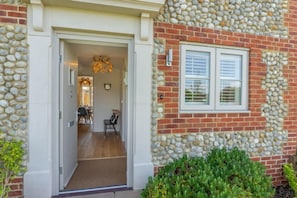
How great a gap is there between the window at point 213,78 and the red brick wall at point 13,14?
2.25 m

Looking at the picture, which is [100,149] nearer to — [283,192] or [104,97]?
[104,97]

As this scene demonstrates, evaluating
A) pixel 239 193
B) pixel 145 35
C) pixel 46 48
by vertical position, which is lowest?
pixel 239 193

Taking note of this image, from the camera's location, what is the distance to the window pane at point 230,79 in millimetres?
3508

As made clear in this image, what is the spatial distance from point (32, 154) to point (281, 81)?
427 centimetres

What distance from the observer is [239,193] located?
2.25 meters

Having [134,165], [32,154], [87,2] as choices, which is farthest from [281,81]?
[32,154]

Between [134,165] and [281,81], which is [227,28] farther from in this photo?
[134,165]

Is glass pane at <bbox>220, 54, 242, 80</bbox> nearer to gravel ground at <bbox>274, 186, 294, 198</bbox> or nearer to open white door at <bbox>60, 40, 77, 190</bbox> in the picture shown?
gravel ground at <bbox>274, 186, 294, 198</bbox>

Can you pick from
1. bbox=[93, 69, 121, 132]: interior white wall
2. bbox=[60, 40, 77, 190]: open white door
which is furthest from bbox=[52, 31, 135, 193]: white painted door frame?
bbox=[93, 69, 121, 132]: interior white wall

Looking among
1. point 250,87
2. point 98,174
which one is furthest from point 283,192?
point 98,174

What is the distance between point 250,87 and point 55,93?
322cm

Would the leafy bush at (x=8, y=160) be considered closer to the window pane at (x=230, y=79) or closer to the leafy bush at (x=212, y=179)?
the leafy bush at (x=212, y=179)

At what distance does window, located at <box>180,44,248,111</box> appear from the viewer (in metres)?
3.30

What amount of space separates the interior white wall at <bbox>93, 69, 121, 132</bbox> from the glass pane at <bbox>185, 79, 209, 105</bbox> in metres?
5.61
